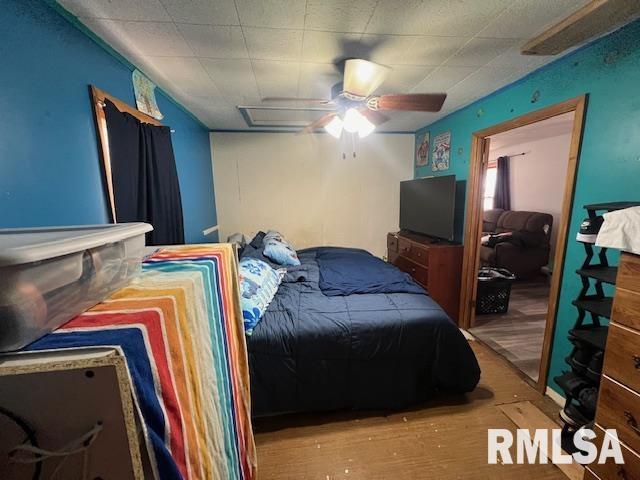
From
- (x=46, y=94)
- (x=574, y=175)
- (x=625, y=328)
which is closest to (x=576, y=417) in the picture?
(x=625, y=328)

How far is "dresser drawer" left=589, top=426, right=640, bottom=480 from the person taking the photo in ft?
3.43

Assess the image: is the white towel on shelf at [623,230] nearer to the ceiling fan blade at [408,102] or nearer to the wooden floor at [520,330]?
the ceiling fan blade at [408,102]

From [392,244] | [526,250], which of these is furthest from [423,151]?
[526,250]

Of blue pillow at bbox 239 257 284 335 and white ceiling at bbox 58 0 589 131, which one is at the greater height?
white ceiling at bbox 58 0 589 131

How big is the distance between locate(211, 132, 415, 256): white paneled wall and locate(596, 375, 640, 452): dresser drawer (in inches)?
121

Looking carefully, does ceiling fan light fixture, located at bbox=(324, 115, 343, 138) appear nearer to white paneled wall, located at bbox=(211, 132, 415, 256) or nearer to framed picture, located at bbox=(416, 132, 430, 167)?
white paneled wall, located at bbox=(211, 132, 415, 256)

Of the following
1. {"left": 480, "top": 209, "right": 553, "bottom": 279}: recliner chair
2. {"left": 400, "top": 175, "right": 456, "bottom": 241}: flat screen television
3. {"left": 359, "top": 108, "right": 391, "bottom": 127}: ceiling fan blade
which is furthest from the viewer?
{"left": 480, "top": 209, "right": 553, "bottom": 279}: recliner chair

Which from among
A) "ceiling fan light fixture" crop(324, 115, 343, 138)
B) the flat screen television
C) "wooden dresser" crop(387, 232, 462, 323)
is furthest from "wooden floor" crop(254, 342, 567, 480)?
"ceiling fan light fixture" crop(324, 115, 343, 138)

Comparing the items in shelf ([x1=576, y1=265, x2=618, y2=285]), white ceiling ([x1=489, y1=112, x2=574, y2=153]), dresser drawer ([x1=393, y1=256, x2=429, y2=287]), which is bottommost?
dresser drawer ([x1=393, y1=256, x2=429, y2=287])

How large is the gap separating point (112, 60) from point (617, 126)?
2905 mm

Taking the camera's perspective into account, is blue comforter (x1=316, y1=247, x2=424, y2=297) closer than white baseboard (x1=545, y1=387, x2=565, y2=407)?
No

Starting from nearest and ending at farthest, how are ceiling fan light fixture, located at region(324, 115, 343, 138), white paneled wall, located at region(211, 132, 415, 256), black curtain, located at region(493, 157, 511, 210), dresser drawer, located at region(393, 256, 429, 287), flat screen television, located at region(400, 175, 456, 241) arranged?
ceiling fan light fixture, located at region(324, 115, 343, 138) → flat screen television, located at region(400, 175, 456, 241) → dresser drawer, located at region(393, 256, 429, 287) → white paneled wall, located at region(211, 132, 415, 256) → black curtain, located at region(493, 157, 511, 210)

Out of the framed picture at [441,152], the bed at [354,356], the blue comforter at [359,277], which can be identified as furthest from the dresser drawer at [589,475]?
the framed picture at [441,152]

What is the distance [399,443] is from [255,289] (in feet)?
4.09
